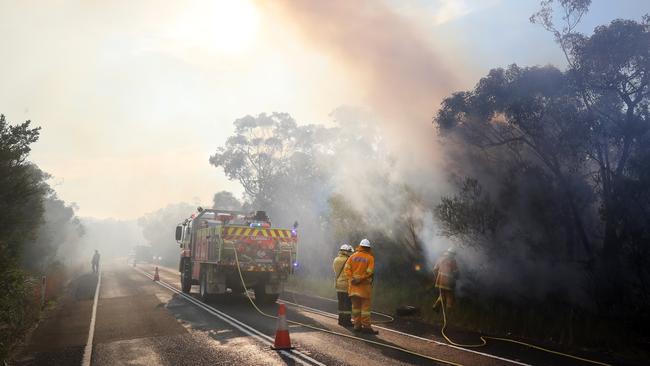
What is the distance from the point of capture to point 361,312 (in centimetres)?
1004

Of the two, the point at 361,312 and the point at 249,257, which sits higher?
the point at 249,257

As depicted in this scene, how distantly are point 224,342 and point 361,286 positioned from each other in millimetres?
2968

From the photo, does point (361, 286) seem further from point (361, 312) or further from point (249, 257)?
point (249, 257)

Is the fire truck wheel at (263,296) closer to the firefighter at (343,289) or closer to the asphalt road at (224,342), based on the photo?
the asphalt road at (224,342)

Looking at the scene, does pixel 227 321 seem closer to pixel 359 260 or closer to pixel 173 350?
pixel 173 350

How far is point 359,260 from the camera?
1005 cm

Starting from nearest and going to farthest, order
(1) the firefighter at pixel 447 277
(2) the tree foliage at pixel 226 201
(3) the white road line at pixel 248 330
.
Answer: (3) the white road line at pixel 248 330
(1) the firefighter at pixel 447 277
(2) the tree foliage at pixel 226 201

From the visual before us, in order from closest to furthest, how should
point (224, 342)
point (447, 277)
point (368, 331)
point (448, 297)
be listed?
1. point (224, 342)
2. point (368, 331)
3. point (447, 277)
4. point (448, 297)

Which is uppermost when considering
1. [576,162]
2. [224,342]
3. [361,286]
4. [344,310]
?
[576,162]

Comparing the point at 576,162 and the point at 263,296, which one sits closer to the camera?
the point at 576,162

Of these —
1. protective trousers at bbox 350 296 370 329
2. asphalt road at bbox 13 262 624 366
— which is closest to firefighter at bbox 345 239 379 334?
protective trousers at bbox 350 296 370 329

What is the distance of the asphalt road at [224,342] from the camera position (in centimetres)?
760

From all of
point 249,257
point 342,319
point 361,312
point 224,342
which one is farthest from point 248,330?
point 249,257

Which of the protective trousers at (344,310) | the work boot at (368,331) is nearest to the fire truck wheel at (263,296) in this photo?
the protective trousers at (344,310)
